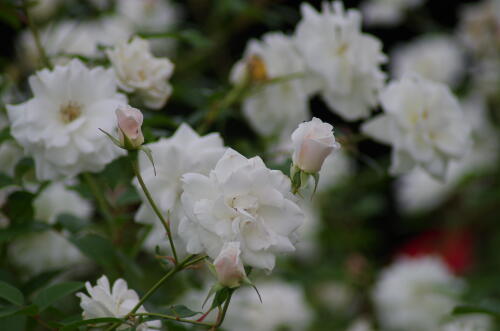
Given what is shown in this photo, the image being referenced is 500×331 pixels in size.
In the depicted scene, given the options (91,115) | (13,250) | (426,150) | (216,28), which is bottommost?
(13,250)

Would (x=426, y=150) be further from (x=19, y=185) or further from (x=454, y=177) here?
(x=454, y=177)

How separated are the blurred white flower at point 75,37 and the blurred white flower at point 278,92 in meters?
0.52

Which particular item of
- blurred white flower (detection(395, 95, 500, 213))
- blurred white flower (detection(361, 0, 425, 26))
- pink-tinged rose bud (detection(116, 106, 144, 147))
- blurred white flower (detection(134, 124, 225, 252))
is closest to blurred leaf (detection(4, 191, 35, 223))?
blurred white flower (detection(134, 124, 225, 252))

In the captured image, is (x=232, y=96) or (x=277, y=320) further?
(x=277, y=320)

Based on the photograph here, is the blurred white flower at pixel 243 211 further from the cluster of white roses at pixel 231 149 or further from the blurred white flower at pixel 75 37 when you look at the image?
the blurred white flower at pixel 75 37

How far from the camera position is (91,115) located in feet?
2.76

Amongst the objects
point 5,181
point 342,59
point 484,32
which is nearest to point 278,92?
point 342,59

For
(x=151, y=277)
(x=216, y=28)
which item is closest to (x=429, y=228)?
(x=216, y=28)

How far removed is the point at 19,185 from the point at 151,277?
28.9 inches

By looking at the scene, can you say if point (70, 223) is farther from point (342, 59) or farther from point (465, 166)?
point (465, 166)

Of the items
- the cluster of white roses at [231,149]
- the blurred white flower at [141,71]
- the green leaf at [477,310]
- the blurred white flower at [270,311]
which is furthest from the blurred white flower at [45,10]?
the green leaf at [477,310]

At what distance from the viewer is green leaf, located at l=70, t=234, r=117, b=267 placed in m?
0.85

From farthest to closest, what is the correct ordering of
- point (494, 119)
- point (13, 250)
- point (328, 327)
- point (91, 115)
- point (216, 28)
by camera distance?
point (494, 119) < point (216, 28) < point (328, 327) < point (13, 250) < point (91, 115)

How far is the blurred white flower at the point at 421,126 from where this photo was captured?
102cm
